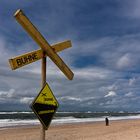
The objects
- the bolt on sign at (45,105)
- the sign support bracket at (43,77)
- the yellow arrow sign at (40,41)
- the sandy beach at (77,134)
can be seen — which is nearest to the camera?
the yellow arrow sign at (40,41)

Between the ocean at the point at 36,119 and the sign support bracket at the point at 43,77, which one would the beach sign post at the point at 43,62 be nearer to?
the sign support bracket at the point at 43,77

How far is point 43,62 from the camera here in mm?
5715

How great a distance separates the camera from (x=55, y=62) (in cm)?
578

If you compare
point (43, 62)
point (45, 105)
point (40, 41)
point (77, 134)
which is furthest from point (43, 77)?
point (77, 134)

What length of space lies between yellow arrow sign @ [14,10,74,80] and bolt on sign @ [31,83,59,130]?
1.59ft

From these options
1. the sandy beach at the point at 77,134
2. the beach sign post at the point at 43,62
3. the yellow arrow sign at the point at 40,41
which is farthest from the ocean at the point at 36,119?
the beach sign post at the point at 43,62

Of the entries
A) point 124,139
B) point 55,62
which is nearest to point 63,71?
point 55,62

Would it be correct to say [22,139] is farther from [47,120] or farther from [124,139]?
[47,120]

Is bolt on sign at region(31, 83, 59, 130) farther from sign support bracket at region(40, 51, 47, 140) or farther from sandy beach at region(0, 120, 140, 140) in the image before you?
sandy beach at region(0, 120, 140, 140)

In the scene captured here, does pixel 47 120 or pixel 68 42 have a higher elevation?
pixel 68 42

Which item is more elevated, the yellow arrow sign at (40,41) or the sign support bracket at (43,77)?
the yellow arrow sign at (40,41)

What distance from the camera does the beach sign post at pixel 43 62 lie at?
509 cm

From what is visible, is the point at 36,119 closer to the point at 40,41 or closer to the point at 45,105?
the point at 45,105

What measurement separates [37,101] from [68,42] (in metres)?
1.31
